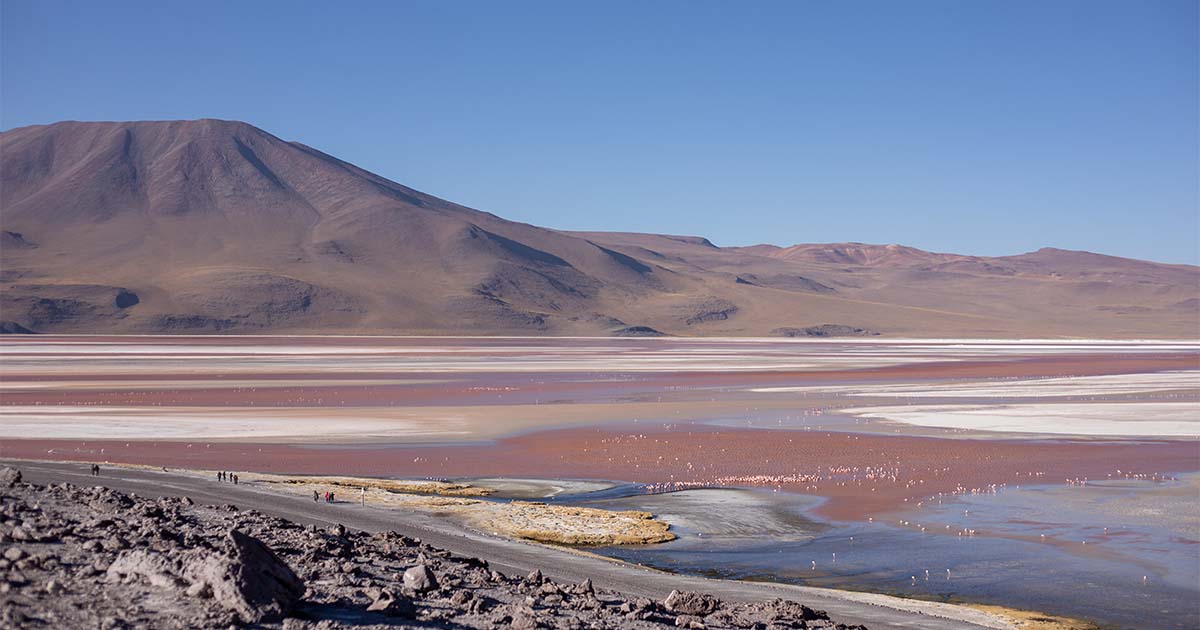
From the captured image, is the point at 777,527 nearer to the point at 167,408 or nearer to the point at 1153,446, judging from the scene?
the point at 1153,446

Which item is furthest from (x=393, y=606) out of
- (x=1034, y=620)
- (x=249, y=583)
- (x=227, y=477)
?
(x=227, y=477)

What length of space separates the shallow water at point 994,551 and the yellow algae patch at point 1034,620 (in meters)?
0.40

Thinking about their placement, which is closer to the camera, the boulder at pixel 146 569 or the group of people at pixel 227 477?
the boulder at pixel 146 569

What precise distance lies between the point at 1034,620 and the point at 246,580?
10.0m

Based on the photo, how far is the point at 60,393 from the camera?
159 feet

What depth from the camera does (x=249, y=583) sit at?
8.66 meters

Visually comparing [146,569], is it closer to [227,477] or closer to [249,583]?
[249,583]

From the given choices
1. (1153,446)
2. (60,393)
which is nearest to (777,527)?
(1153,446)

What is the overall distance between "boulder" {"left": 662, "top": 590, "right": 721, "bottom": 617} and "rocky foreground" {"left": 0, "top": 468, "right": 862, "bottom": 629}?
0.06 ft

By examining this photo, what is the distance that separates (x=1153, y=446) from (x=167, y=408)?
34.2 m

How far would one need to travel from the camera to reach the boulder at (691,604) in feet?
37.6

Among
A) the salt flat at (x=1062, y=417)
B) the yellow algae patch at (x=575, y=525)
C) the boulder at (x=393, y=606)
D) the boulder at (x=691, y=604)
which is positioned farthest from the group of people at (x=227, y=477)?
the salt flat at (x=1062, y=417)

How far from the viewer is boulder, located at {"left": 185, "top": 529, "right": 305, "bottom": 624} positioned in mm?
8477

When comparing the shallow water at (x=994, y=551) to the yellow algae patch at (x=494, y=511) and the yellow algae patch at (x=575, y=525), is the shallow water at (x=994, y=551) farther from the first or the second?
the yellow algae patch at (x=494, y=511)
